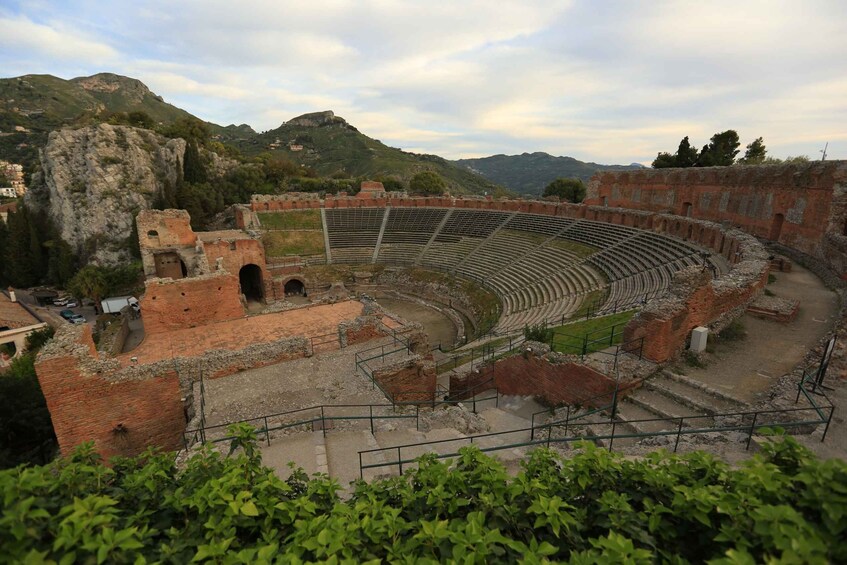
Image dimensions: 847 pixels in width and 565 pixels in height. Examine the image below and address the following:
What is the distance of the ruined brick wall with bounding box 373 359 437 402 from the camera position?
11336 millimetres

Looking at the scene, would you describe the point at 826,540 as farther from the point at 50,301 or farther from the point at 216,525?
the point at 50,301

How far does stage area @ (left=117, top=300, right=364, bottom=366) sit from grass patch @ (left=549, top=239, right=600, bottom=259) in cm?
1620

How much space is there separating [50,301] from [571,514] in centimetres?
5245

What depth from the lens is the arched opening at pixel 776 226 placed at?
1959 centimetres

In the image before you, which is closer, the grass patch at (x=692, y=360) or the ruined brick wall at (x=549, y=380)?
the ruined brick wall at (x=549, y=380)

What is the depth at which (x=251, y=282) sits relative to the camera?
32.4m

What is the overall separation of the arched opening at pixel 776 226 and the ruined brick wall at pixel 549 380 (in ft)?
58.6

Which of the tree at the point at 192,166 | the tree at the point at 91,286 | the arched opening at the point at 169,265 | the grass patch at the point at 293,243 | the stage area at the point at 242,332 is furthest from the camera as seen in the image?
the tree at the point at 192,166

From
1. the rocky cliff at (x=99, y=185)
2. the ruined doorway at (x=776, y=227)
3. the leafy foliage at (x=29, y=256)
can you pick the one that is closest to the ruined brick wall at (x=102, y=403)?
the ruined doorway at (x=776, y=227)

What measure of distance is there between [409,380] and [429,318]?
14682mm

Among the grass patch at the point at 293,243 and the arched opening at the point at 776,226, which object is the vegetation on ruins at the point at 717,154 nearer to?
the arched opening at the point at 776,226

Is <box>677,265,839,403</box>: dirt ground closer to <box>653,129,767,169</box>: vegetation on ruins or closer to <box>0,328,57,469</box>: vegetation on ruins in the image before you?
<box>0,328,57,469</box>: vegetation on ruins

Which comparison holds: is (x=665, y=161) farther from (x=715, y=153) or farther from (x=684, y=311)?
(x=684, y=311)

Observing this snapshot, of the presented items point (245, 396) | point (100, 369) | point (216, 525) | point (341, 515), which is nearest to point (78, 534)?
point (216, 525)
